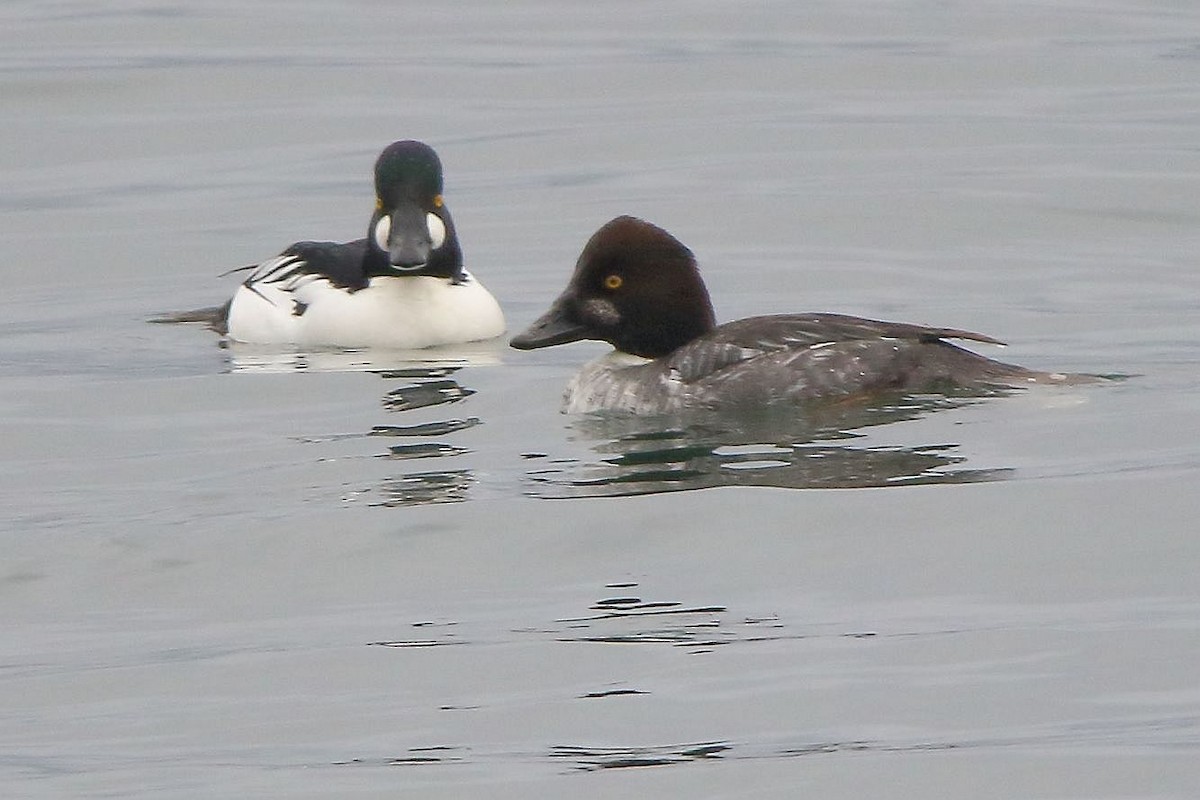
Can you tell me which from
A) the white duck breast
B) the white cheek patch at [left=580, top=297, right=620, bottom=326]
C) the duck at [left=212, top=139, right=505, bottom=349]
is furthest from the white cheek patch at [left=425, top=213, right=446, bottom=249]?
the white cheek patch at [left=580, top=297, right=620, bottom=326]

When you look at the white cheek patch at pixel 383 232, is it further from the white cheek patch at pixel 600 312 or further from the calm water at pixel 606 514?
the white cheek patch at pixel 600 312

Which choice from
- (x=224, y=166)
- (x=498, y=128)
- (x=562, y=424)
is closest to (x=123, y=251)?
(x=224, y=166)

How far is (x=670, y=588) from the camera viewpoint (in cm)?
898

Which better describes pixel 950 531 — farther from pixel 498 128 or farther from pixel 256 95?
pixel 256 95

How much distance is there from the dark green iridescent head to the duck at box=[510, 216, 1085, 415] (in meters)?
2.41

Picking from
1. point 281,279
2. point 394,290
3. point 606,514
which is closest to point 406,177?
point 394,290

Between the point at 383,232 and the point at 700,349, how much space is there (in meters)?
3.23

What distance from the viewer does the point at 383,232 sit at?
14477mm

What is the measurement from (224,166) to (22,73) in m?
5.14

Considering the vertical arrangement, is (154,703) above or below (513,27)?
below

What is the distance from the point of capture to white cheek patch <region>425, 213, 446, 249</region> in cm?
1454

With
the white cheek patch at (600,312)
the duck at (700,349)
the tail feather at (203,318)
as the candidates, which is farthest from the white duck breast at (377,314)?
the white cheek patch at (600,312)

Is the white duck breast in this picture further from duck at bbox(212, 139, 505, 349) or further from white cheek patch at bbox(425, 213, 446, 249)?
white cheek patch at bbox(425, 213, 446, 249)

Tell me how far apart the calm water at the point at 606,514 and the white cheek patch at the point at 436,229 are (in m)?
0.73
